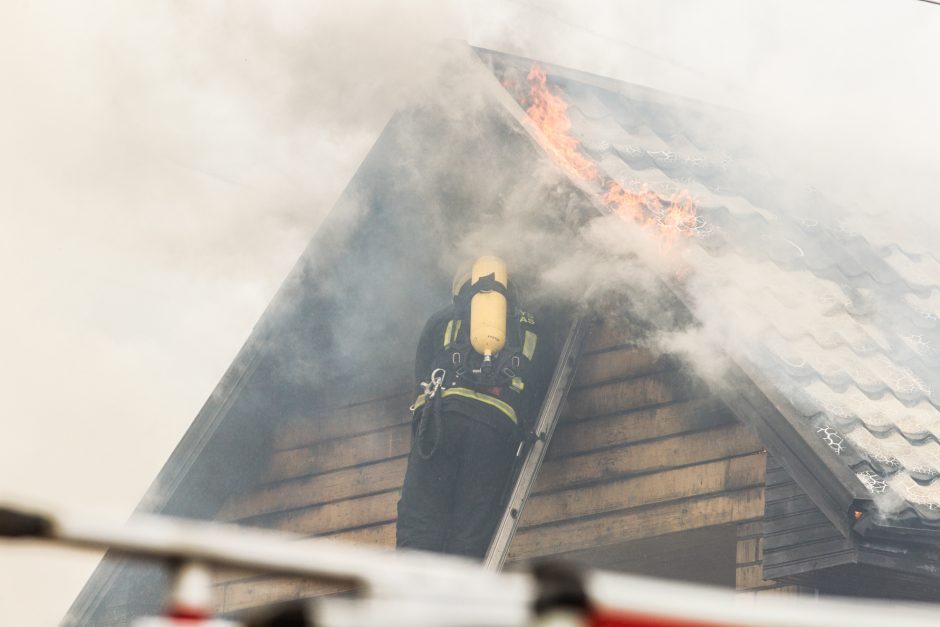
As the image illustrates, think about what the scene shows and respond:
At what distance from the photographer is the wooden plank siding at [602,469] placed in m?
6.58

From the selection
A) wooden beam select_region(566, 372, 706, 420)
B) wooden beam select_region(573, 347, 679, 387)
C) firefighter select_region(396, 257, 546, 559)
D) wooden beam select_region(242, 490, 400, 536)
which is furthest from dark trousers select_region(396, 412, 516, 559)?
wooden beam select_region(242, 490, 400, 536)

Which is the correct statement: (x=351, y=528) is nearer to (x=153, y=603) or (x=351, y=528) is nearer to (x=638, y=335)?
(x=153, y=603)

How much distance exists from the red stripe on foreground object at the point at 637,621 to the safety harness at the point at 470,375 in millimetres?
5129

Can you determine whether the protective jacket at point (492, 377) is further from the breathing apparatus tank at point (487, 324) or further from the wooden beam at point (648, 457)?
the wooden beam at point (648, 457)

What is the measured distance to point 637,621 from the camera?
1.43 meters

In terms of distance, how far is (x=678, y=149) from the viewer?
7637mm

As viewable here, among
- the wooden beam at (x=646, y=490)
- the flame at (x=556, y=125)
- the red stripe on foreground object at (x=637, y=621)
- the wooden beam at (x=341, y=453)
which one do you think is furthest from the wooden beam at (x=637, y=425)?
the red stripe on foreground object at (x=637, y=621)

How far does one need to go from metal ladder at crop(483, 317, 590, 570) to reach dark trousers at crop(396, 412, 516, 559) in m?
0.06

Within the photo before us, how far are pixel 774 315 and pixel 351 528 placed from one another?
296 centimetres

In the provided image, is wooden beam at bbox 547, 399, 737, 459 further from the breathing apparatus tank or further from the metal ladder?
the breathing apparatus tank

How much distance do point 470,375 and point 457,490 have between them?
626 mm

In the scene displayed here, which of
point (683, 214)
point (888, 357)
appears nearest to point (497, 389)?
point (683, 214)

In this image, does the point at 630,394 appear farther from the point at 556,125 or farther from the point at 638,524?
the point at 556,125

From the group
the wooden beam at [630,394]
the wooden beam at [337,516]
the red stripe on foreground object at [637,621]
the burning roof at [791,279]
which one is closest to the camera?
the red stripe on foreground object at [637,621]
